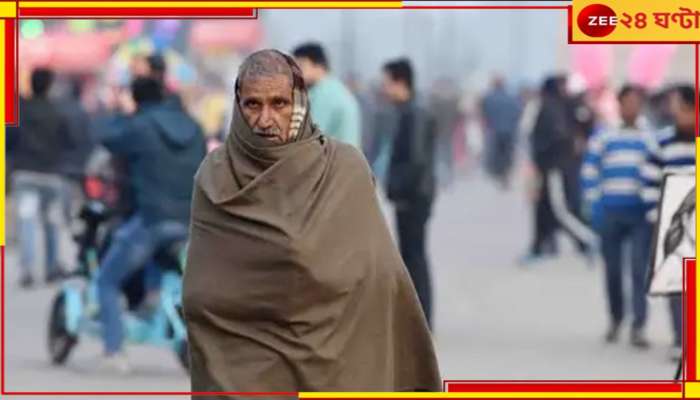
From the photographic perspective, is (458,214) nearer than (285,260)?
No

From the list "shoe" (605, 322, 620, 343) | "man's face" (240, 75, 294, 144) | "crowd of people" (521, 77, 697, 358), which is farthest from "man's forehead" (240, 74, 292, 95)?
"shoe" (605, 322, 620, 343)

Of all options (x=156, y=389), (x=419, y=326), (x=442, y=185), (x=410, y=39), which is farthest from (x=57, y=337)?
(x=410, y=39)

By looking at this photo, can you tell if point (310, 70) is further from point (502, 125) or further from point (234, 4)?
point (502, 125)

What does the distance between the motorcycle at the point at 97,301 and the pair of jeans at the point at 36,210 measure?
4707mm

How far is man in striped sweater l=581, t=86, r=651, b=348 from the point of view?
555 inches

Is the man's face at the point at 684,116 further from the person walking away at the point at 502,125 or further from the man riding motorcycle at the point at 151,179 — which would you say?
the person walking away at the point at 502,125

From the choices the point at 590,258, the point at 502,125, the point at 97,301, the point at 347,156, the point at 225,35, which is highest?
the point at 225,35

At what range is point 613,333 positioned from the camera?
47.8ft

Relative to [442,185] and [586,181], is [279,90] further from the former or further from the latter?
[442,185]

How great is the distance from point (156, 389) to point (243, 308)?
5702 mm

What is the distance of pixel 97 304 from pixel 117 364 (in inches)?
12.7

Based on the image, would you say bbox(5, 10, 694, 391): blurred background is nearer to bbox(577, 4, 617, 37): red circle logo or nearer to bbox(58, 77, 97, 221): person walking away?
bbox(58, 77, 97, 221): person walking away

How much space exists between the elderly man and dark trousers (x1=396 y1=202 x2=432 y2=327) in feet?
25.1

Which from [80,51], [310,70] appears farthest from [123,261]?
[80,51]
